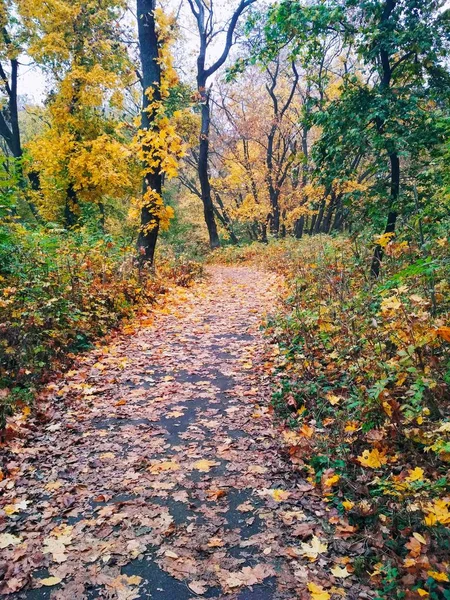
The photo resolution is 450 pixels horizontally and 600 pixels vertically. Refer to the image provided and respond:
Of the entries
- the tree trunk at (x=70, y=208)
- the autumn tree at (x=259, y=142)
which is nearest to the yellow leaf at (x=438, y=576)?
the tree trunk at (x=70, y=208)

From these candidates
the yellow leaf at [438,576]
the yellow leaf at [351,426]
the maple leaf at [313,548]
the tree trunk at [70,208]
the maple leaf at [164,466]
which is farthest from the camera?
the tree trunk at [70,208]

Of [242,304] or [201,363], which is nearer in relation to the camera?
[201,363]

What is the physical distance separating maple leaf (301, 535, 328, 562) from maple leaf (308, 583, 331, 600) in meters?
0.20

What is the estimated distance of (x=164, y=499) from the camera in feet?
10.5

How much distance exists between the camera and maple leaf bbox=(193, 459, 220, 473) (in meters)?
3.58

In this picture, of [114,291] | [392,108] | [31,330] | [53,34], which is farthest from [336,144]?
[53,34]

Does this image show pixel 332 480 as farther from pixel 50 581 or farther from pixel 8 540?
pixel 8 540

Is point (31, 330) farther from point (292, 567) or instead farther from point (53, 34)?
point (53, 34)

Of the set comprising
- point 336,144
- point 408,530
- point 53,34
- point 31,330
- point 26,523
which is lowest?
point 26,523

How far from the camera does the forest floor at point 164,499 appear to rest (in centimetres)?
249

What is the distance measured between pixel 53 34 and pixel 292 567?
679 inches

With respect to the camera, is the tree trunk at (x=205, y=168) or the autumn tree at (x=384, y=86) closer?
the autumn tree at (x=384, y=86)

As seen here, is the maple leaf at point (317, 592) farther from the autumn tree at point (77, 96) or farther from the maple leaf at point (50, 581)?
the autumn tree at point (77, 96)

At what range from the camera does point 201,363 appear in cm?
595
